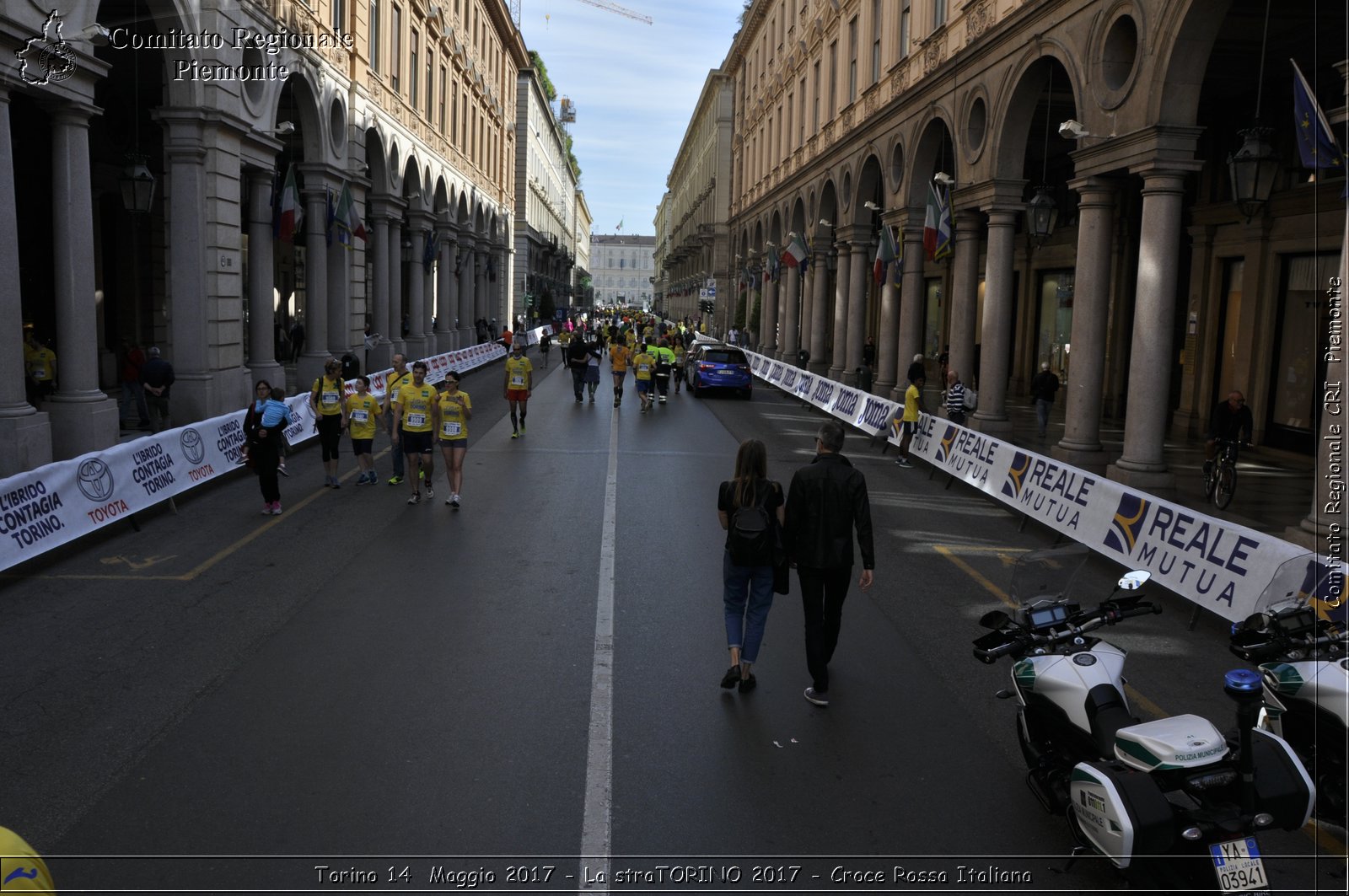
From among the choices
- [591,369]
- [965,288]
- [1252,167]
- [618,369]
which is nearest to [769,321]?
[618,369]

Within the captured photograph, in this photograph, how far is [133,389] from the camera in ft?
65.5

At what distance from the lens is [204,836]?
4.93 m

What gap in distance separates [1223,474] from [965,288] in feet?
30.5

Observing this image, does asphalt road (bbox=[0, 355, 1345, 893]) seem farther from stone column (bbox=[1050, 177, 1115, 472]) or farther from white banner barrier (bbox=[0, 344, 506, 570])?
stone column (bbox=[1050, 177, 1115, 472])

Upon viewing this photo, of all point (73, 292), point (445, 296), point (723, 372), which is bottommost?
point (723, 372)

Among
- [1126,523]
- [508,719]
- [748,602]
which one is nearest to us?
[508,719]

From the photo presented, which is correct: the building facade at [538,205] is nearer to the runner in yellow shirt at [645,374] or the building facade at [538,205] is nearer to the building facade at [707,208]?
Result: the building facade at [707,208]

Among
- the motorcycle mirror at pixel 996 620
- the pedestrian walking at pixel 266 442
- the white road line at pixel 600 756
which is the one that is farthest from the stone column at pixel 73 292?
the motorcycle mirror at pixel 996 620

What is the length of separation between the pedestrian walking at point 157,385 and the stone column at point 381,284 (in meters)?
13.5

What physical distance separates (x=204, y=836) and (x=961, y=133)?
21.1m

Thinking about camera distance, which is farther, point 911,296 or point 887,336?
point 887,336

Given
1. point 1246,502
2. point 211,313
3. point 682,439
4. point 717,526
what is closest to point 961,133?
point 682,439

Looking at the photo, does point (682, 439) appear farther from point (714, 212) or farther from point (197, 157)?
point (714, 212)

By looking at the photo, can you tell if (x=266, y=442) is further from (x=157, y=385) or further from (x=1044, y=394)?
(x=1044, y=394)
